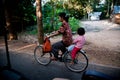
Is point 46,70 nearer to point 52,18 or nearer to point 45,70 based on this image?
point 45,70

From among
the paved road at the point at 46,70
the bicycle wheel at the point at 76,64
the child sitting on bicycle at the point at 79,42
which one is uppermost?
the child sitting on bicycle at the point at 79,42

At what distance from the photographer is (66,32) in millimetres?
6676

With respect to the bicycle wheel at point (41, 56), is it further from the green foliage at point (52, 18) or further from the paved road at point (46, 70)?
the green foliage at point (52, 18)

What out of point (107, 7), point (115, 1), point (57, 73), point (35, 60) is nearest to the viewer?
point (57, 73)

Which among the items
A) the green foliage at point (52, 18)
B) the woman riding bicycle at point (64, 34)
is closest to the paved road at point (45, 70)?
the woman riding bicycle at point (64, 34)

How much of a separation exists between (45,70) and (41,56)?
Result: 664 mm

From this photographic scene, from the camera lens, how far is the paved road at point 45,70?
20.4ft

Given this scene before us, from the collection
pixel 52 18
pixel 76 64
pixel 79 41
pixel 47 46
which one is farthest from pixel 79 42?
pixel 52 18

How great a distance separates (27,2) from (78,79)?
1197 centimetres

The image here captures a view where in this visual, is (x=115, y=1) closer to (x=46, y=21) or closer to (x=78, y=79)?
(x=46, y=21)

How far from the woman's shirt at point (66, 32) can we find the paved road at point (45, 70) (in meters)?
0.90

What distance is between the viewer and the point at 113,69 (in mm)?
6934

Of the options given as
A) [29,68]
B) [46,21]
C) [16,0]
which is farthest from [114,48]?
[46,21]

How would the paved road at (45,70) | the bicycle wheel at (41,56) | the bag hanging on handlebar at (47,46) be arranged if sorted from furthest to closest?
the bicycle wheel at (41,56) < the bag hanging on handlebar at (47,46) < the paved road at (45,70)
